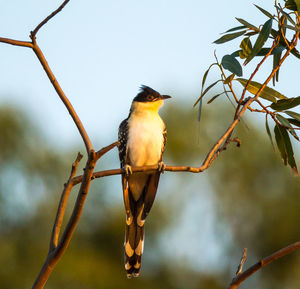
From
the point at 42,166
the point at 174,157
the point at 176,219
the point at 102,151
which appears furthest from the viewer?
the point at 42,166

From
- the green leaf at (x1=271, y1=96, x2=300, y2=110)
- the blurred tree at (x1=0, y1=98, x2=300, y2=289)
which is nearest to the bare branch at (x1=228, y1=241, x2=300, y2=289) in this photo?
the green leaf at (x1=271, y1=96, x2=300, y2=110)

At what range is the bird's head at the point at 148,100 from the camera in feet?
20.1

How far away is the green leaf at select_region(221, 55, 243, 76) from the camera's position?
3.77 m

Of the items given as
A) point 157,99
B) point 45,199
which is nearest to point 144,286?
point 45,199

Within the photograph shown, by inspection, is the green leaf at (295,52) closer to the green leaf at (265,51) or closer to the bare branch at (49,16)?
the green leaf at (265,51)

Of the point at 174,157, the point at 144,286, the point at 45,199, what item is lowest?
the point at 144,286

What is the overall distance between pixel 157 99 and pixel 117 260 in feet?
82.3

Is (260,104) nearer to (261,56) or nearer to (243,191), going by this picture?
(261,56)

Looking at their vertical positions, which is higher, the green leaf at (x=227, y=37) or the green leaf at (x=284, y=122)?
the green leaf at (x=227, y=37)

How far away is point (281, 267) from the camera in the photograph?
32.0m

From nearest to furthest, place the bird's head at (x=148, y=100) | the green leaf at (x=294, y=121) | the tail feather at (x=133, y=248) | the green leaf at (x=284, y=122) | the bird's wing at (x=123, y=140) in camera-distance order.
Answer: the green leaf at (x=284, y=122) → the green leaf at (x=294, y=121) → the tail feather at (x=133, y=248) → the bird's wing at (x=123, y=140) → the bird's head at (x=148, y=100)

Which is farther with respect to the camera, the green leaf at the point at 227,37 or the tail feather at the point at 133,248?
the tail feather at the point at 133,248

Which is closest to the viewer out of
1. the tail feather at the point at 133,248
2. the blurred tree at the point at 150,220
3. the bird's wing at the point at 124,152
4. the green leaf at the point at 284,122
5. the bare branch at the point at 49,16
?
the bare branch at the point at 49,16

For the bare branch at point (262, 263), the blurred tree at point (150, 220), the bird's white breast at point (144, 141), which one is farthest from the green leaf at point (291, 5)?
the blurred tree at point (150, 220)
